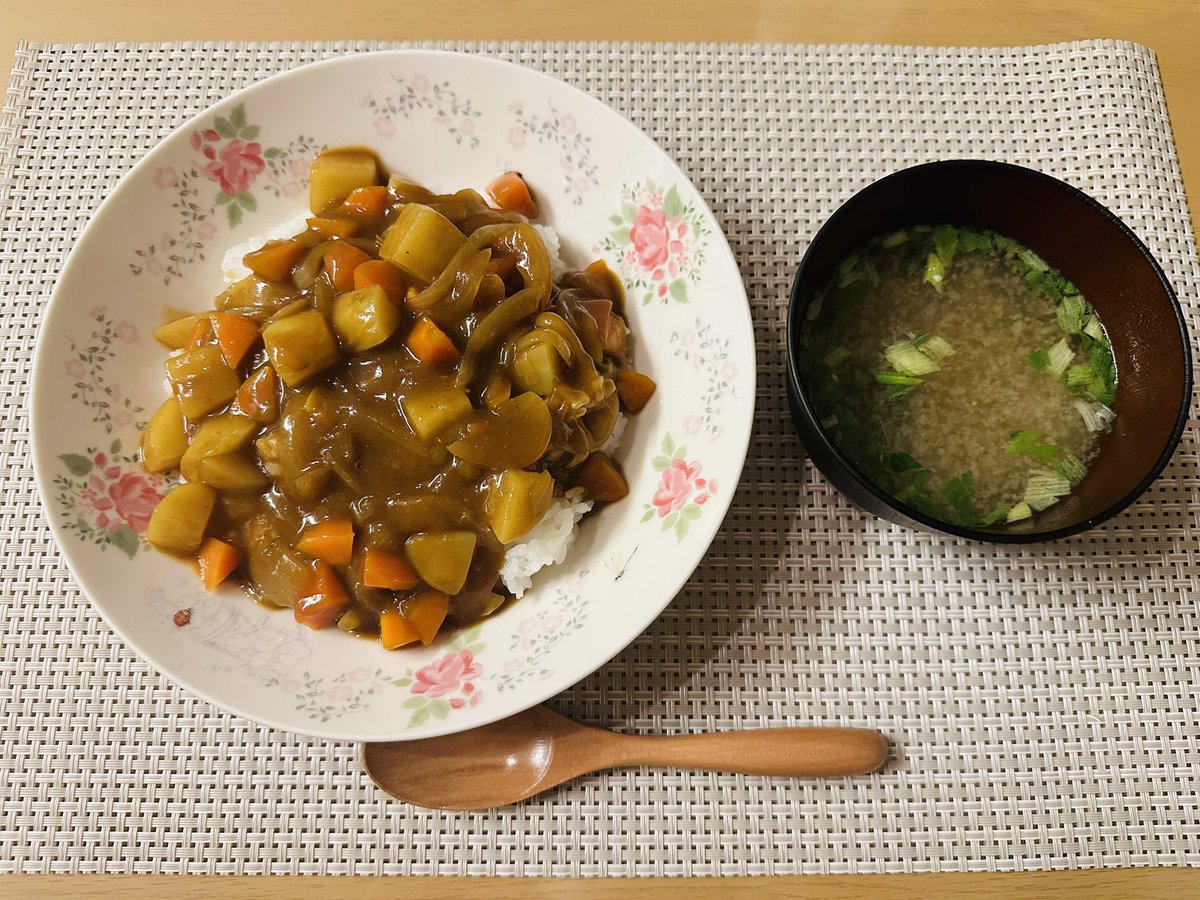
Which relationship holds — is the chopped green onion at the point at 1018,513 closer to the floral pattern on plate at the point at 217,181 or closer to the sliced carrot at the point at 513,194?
the sliced carrot at the point at 513,194

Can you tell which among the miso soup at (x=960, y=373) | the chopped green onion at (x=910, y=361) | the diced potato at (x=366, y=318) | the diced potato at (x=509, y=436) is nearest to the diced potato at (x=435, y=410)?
the diced potato at (x=509, y=436)

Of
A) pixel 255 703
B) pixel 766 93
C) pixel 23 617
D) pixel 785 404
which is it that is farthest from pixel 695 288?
pixel 23 617

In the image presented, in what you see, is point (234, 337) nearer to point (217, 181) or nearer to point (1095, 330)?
point (217, 181)

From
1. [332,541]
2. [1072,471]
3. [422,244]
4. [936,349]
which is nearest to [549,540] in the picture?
[332,541]

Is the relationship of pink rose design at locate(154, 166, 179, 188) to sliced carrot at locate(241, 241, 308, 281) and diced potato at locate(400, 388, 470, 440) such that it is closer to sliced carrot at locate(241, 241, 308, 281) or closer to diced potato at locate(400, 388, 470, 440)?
sliced carrot at locate(241, 241, 308, 281)

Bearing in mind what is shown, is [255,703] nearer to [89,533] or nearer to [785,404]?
[89,533]

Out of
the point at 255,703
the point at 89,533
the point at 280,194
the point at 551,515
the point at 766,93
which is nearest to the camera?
the point at 255,703
